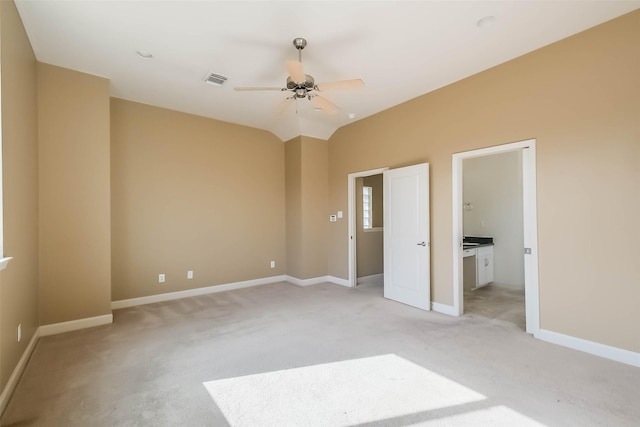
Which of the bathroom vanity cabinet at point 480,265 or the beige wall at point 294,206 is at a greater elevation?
the beige wall at point 294,206

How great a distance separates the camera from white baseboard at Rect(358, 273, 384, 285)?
5.81 m

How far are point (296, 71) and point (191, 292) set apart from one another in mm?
3957

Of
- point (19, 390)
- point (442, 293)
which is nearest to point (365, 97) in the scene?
point (442, 293)

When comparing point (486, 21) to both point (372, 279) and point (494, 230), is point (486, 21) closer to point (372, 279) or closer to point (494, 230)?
point (494, 230)

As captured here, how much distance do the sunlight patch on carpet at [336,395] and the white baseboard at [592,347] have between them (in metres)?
1.50

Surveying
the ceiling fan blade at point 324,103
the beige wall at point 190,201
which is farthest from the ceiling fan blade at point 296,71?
the beige wall at point 190,201

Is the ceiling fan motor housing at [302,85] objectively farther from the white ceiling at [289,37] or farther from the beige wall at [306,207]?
the beige wall at [306,207]

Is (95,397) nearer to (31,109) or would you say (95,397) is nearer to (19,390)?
(19,390)

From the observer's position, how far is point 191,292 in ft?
16.1

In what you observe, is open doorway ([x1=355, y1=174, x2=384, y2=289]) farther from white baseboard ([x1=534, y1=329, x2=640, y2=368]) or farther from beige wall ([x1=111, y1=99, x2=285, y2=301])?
white baseboard ([x1=534, y1=329, x2=640, y2=368])

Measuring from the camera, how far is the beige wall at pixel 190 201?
4.40m

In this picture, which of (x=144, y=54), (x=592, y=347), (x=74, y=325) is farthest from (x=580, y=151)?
(x=74, y=325)

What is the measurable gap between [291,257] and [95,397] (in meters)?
3.98

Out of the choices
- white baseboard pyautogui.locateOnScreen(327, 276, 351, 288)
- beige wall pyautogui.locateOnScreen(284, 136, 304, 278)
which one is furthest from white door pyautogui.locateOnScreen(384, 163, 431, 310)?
beige wall pyautogui.locateOnScreen(284, 136, 304, 278)
